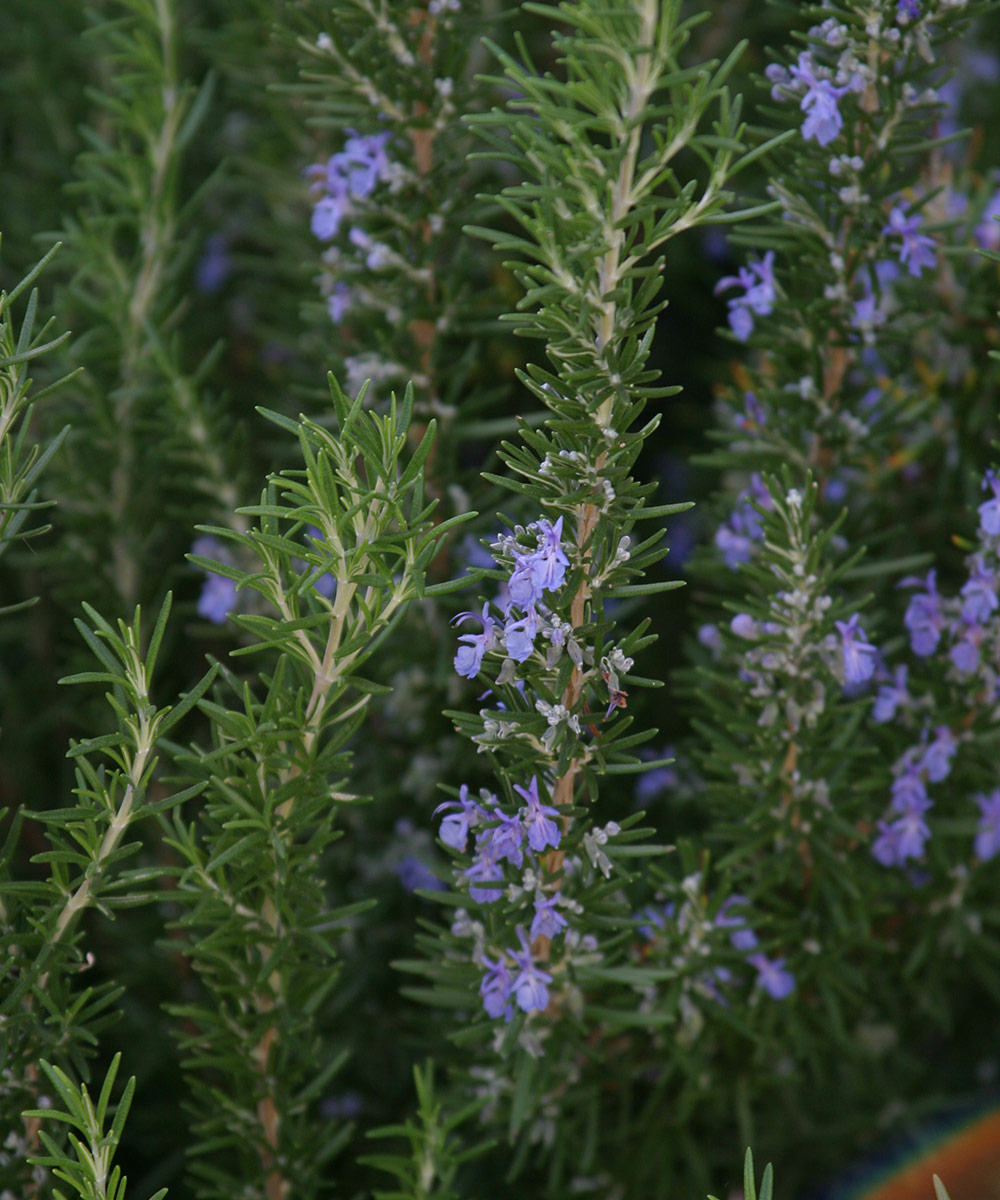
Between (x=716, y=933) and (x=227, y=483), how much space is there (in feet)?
2.65

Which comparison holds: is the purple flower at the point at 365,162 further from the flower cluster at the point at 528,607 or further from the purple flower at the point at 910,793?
the purple flower at the point at 910,793

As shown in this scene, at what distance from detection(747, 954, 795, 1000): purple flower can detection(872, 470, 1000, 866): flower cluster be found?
0.17 meters

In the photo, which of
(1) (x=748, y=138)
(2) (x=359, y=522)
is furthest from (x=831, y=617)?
(1) (x=748, y=138)

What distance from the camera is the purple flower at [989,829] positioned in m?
1.33

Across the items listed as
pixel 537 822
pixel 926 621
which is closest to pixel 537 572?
pixel 537 822

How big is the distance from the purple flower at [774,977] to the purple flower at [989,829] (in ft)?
0.83

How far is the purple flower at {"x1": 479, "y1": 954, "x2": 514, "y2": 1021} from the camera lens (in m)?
1.11

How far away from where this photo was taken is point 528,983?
1085 millimetres

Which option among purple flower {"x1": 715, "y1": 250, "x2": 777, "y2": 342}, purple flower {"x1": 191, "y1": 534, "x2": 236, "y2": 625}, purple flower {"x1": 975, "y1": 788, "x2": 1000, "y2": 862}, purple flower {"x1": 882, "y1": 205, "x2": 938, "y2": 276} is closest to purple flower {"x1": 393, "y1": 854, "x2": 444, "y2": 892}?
purple flower {"x1": 191, "y1": 534, "x2": 236, "y2": 625}

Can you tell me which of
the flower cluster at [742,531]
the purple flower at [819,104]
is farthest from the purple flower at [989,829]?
the purple flower at [819,104]

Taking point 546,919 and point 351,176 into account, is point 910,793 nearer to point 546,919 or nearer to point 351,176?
point 546,919

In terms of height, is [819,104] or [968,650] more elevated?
[819,104]

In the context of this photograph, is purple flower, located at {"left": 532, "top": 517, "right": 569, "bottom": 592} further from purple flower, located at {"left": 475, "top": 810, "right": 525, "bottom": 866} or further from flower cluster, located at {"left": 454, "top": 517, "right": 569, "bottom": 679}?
purple flower, located at {"left": 475, "top": 810, "right": 525, "bottom": 866}

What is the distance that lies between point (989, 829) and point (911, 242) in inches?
25.3
